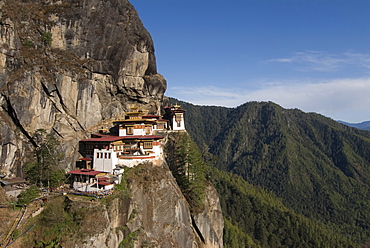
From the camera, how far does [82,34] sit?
64.5 m

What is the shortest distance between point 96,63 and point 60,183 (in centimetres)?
2907

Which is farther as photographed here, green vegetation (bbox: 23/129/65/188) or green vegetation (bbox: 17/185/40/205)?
green vegetation (bbox: 23/129/65/188)

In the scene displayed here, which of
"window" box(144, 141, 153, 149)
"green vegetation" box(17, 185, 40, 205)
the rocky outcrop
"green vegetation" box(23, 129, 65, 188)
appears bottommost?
the rocky outcrop

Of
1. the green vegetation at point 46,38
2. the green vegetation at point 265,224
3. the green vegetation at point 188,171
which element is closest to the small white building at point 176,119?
the green vegetation at point 188,171

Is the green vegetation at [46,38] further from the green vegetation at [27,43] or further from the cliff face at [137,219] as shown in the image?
the cliff face at [137,219]

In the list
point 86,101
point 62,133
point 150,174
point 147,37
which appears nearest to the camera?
point 150,174

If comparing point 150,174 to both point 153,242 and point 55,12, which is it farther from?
point 55,12

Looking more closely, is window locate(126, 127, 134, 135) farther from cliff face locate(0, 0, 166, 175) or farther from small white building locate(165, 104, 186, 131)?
small white building locate(165, 104, 186, 131)

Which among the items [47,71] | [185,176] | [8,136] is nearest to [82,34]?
[47,71]

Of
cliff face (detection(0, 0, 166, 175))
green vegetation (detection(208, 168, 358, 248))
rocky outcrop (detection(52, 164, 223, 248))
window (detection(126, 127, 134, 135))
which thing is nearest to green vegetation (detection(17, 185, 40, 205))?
rocky outcrop (detection(52, 164, 223, 248))

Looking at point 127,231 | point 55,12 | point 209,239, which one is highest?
point 55,12

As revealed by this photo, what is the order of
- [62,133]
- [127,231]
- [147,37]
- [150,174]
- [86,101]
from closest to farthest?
[127,231], [150,174], [62,133], [86,101], [147,37]

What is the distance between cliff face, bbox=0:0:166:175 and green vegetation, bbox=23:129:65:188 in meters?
3.34

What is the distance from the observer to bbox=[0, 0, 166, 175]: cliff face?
2037 inches
